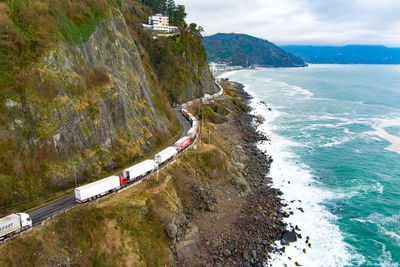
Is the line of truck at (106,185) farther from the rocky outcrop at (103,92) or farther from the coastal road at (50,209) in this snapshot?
the rocky outcrop at (103,92)

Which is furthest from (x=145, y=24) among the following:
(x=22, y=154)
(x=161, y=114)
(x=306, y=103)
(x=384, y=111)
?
(x=384, y=111)

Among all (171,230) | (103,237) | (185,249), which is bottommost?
(185,249)

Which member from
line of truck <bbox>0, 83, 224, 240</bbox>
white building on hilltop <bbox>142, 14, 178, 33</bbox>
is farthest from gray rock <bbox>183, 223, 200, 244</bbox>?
white building on hilltop <bbox>142, 14, 178, 33</bbox>

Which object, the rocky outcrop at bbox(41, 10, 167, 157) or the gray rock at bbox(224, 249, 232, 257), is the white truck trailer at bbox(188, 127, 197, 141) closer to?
the rocky outcrop at bbox(41, 10, 167, 157)

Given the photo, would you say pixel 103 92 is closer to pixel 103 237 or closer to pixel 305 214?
pixel 103 237

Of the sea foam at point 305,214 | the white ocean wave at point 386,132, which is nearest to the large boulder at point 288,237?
the sea foam at point 305,214

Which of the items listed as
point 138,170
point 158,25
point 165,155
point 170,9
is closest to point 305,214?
point 165,155

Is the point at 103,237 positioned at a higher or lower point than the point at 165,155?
lower

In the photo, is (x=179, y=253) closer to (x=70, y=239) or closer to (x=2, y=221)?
(x=70, y=239)
